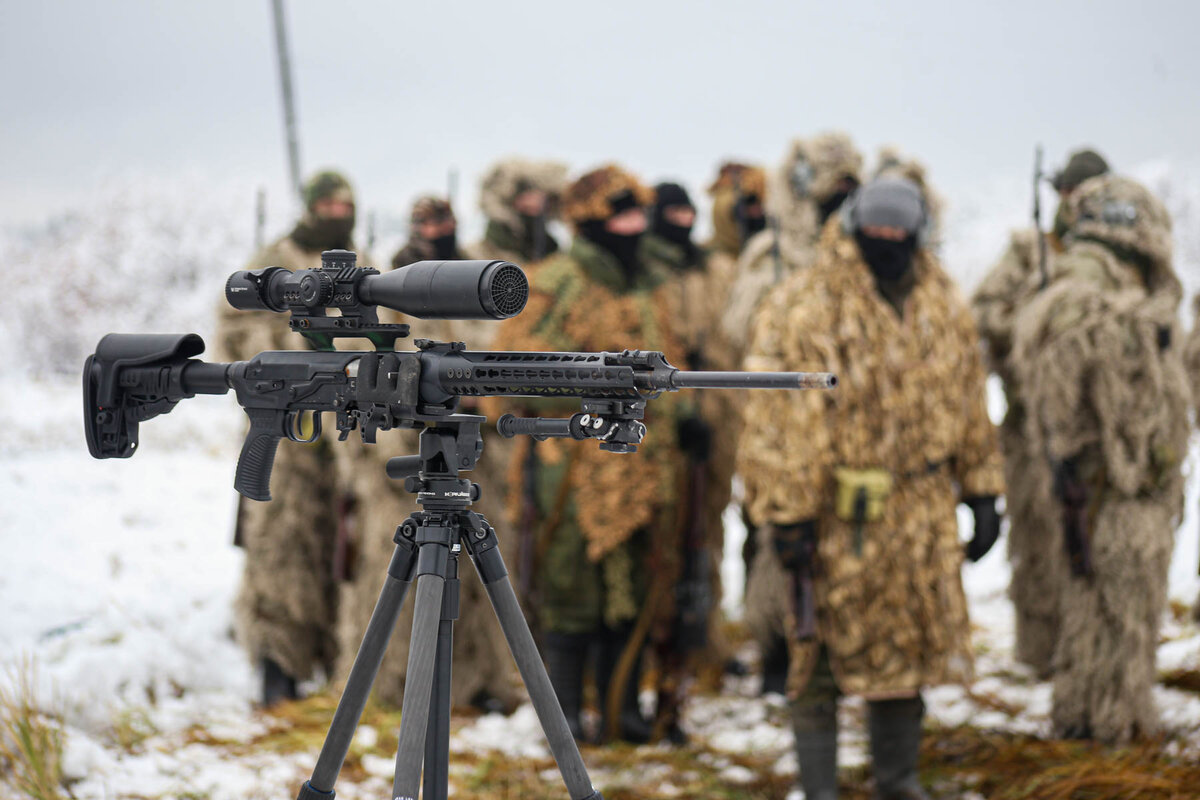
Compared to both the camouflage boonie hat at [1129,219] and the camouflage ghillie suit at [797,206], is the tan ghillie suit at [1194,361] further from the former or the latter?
the camouflage ghillie suit at [797,206]

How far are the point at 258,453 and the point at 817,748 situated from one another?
2.00 m

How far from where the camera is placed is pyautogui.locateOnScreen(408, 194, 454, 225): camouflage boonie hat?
402cm

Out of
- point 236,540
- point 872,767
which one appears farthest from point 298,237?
point 872,767

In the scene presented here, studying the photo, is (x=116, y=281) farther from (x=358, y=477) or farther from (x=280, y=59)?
(x=358, y=477)

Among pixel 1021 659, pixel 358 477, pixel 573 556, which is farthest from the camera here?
pixel 1021 659

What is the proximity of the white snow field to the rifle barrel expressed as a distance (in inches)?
84.0

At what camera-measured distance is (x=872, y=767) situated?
339 centimetres

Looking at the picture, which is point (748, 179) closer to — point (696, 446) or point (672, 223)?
point (672, 223)

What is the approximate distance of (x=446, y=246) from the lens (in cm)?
404

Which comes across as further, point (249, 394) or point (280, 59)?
point (280, 59)

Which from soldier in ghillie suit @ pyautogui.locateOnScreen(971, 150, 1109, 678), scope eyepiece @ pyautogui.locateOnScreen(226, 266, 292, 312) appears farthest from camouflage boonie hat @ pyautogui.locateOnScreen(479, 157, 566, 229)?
scope eyepiece @ pyautogui.locateOnScreen(226, 266, 292, 312)

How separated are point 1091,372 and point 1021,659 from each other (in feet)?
5.31

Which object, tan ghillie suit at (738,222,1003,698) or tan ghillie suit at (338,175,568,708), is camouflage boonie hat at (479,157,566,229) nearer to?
tan ghillie suit at (338,175,568,708)

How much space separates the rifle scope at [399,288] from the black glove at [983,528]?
200 cm
